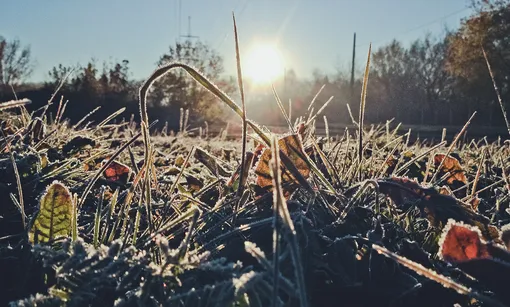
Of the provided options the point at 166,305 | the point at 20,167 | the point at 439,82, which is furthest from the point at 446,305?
the point at 439,82

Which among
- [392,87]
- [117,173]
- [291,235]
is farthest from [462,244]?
[392,87]

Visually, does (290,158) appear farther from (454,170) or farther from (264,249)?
(454,170)

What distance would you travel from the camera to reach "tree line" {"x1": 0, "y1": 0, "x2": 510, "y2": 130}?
20031 mm

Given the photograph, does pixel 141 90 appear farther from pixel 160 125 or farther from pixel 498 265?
pixel 160 125

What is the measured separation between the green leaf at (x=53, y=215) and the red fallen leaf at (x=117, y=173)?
35 centimetres

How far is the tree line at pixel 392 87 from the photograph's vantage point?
65.7 feet

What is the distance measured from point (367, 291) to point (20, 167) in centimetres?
68

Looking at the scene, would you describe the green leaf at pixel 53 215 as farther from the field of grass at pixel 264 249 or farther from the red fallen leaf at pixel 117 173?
the red fallen leaf at pixel 117 173

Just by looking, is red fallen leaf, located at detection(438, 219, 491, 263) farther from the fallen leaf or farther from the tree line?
the tree line

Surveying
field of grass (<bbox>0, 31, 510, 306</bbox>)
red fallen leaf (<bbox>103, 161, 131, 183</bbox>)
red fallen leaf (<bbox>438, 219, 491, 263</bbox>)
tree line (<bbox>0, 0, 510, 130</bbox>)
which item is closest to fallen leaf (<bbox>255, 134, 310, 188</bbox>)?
field of grass (<bbox>0, 31, 510, 306</bbox>)

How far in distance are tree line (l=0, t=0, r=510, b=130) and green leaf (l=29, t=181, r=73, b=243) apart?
1199 cm

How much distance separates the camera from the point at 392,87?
31.0 metres

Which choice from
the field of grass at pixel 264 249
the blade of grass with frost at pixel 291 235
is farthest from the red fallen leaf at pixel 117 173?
the blade of grass with frost at pixel 291 235

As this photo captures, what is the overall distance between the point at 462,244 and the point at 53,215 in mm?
509
